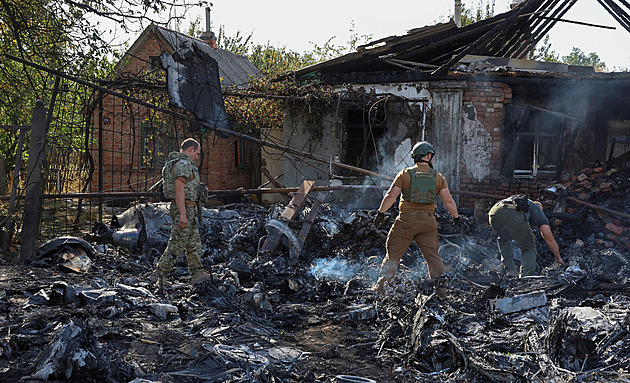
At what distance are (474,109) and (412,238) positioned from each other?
685cm

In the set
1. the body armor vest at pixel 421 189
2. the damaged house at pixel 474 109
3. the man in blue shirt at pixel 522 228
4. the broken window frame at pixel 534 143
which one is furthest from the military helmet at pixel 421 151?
the broken window frame at pixel 534 143

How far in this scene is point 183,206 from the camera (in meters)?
5.71

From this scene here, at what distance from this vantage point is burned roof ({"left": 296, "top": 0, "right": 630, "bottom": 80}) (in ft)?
36.7

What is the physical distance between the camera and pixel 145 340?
14.3 feet

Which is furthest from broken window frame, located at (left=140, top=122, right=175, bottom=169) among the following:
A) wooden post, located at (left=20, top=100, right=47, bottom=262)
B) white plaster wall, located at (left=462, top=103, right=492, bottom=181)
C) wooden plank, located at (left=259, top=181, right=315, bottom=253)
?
white plaster wall, located at (left=462, top=103, right=492, bottom=181)

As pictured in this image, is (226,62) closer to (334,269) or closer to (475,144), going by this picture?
(475,144)

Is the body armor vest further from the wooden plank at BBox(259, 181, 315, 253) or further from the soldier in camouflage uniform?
the wooden plank at BBox(259, 181, 315, 253)

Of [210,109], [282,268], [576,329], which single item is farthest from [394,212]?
[576,329]

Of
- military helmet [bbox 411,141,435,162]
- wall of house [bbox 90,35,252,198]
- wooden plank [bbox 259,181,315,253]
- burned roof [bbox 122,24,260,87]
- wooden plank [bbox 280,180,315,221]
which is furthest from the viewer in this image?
burned roof [bbox 122,24,260,87]

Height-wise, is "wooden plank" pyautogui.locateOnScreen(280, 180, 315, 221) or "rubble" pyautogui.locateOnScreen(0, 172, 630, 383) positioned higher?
"wooden plank" pyautogui.locateOnScreen(280, 180, 315, 221)

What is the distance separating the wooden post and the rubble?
0.43 meters

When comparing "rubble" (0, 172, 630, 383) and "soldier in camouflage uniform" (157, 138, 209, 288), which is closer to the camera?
"rubble" (0, 172, 630, 383)

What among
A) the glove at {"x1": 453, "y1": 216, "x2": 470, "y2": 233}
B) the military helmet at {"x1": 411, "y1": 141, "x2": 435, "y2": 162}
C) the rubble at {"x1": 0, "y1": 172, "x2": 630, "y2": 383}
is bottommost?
the rubble at {"x1": 0, "y1": 172, "x2": 630, "y2": 383}

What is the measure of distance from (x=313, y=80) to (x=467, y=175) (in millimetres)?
4290
